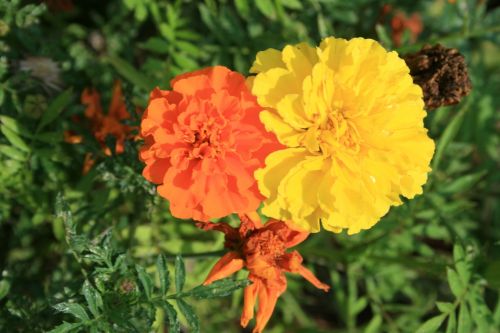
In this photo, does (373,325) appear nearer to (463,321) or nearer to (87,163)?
(463,321)

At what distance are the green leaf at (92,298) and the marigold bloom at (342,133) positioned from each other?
44 cm

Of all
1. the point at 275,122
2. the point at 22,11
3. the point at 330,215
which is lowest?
the point at 330,215

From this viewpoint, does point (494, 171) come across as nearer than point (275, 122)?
No

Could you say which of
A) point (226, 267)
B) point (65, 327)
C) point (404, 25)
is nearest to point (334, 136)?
point (226, 267)

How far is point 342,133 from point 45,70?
1.18 meters

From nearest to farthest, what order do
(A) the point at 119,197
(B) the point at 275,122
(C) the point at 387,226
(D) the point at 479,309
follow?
(B) the point at 275,122 → (D) the point at 479,309 → (A) the point at 119,197 → (C) the point at 387,226

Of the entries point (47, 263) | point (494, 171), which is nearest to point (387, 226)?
point (494, 171)

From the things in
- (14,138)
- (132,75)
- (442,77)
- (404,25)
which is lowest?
(14,138)

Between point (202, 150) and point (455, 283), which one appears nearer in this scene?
point (202, 150)

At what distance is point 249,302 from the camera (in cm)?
145

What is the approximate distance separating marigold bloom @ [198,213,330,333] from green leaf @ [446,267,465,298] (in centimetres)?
43

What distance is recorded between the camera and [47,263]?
2.19m

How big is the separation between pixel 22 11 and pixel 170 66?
1.66 ft

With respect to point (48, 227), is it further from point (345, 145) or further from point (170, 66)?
point (345, 145)
